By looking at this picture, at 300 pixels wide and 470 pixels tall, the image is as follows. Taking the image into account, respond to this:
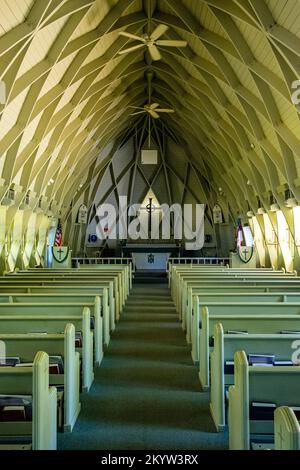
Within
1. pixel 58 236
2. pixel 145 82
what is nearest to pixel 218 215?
pixel 145 82

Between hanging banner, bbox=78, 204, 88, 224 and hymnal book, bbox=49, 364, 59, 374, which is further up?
hanging banner, bbox=78, 204, 88, 224

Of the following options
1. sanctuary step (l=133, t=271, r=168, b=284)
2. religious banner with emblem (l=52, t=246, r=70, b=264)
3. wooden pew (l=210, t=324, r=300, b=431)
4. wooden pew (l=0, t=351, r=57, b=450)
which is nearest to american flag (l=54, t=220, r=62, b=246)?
religious banner with emblem (l=52, t=246, r=70, b=264)

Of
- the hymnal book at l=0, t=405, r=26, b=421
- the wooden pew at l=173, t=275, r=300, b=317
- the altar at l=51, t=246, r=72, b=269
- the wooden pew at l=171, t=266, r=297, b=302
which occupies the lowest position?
the hymnal book at l=0, t=405, r=26, b=421

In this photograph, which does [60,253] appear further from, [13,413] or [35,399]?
[35,399]

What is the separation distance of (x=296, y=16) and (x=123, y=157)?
21.4 meters

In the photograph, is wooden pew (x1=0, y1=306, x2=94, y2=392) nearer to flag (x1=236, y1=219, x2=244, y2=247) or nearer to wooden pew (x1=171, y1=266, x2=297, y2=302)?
wooden pew (x1=171, y1=266, x2=297, y2=302)

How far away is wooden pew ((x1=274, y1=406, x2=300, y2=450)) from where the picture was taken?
2.14m

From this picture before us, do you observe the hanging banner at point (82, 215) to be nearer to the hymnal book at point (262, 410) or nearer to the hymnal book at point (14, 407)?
the hymnal book at point (14, 407)

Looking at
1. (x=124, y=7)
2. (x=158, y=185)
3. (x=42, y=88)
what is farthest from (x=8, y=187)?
(x=158, y=185)

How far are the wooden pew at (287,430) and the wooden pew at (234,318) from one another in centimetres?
317

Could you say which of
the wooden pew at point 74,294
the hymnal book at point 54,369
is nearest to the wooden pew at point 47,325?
the hymnal book at point 54,369

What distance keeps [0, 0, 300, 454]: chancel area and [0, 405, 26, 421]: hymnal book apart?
2 centimetres
